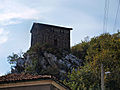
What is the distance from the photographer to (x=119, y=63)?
130 ft

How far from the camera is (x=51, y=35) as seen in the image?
5447 centimetres

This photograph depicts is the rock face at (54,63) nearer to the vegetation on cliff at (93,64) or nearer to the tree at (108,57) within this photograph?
the vegetation on cliff at (93,64)

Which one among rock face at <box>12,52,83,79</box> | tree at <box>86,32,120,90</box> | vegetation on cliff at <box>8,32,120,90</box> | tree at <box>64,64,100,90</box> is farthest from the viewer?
rock face at <box>12,52,83,79</box>

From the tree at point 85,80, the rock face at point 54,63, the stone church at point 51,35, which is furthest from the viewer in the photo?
the stone church at point 51,35

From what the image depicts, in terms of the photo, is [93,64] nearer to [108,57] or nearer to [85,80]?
[108,57]

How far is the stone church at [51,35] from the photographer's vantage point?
2114 inches

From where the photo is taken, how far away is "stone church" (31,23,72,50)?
5369 cm

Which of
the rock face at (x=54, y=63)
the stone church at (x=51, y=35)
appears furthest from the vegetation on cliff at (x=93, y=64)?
the stone church at (x=51, y=35)

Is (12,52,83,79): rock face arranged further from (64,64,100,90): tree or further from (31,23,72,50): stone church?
(64,64,100,90): tree

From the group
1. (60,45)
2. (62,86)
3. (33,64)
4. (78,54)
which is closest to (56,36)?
(60,45)

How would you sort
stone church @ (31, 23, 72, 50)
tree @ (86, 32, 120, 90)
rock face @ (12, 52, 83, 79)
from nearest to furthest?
tree @ (86, 32, 120, 90) < rock face @ (12, 52, 83, 79) < stone church @ (31, 23, 72, 50)

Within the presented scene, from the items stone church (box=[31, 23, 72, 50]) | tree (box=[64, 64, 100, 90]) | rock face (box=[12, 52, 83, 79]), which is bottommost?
tree (box=[64, 64, 100, 90])

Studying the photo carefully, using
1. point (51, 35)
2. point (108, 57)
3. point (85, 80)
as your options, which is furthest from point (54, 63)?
point (108, 57)

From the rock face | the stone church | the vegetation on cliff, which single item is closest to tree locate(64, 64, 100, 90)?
the vegetation on cliff
